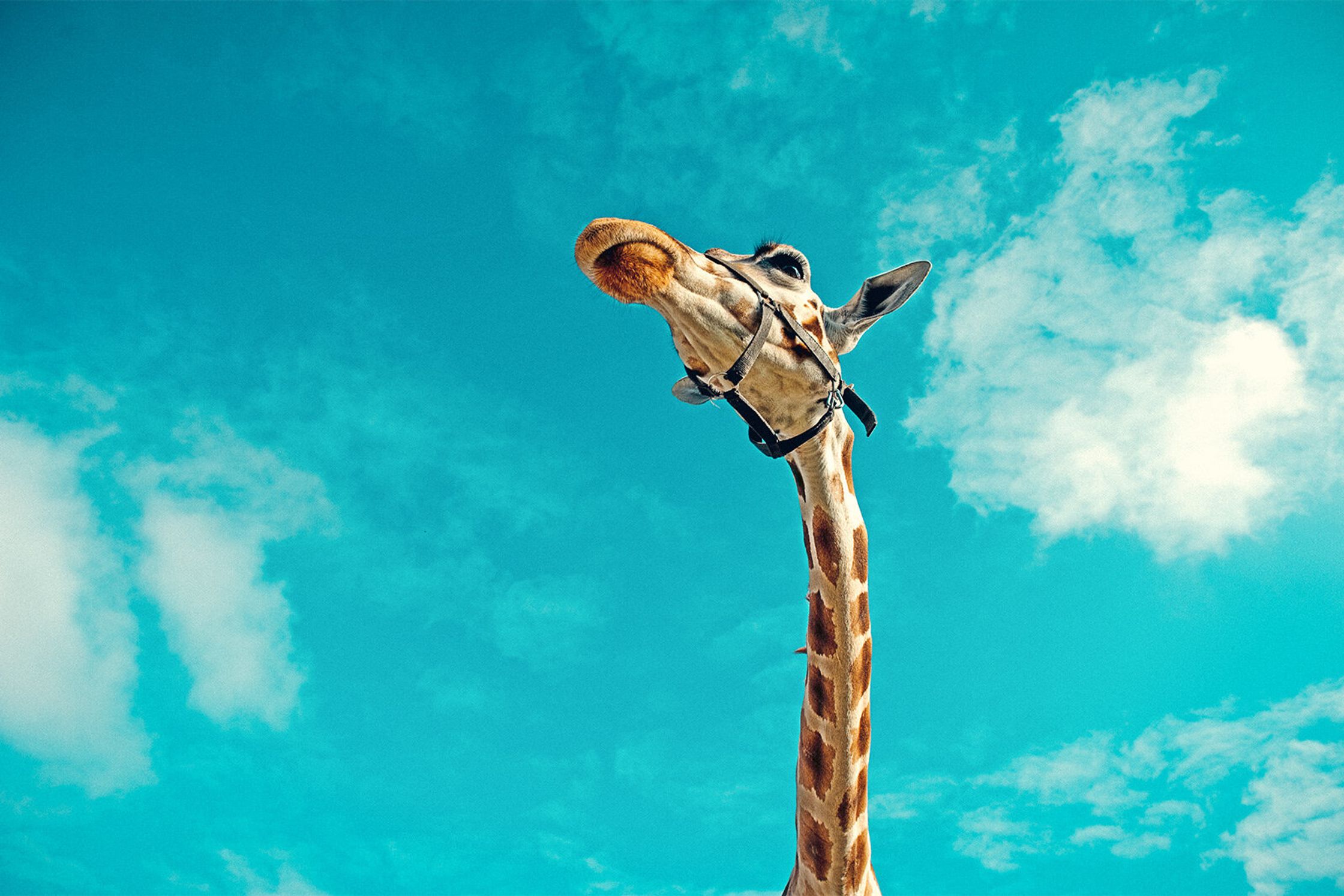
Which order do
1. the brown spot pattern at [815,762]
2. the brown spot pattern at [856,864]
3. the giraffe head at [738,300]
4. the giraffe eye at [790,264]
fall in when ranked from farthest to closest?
the giraffe eye at [790,264]
the brown spot pattern at [856,864]
the brown spot pattern at [815,762]
the giraffe head at [738,300]

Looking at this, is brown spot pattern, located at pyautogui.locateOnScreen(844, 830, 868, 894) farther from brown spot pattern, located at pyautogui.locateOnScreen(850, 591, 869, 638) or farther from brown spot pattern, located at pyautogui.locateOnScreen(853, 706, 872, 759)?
brown spot pattern, located at pyautogui.locateOnScreen(850, 591, 869, 638)

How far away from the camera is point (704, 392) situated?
21.3 feet

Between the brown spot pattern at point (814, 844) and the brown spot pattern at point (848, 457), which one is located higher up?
the brown spot pattern at point (848, 457)

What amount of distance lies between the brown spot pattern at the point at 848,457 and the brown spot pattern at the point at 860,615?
2.89ft

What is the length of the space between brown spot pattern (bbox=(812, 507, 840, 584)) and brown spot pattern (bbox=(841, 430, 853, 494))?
432 millimetres

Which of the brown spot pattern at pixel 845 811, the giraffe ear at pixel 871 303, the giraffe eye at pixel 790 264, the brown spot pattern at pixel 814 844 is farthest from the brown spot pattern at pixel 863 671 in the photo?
the giraffe eye at pixel 790 264

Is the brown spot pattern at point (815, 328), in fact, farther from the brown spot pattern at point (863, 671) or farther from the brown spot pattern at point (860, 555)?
the brown spot pattern at point (863, 671)

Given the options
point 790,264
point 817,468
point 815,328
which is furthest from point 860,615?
point 790,264

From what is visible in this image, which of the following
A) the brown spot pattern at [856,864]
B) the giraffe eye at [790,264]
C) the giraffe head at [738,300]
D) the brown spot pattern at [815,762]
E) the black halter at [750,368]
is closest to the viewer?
the giraffe head at [738,300]

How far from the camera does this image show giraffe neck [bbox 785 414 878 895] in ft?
22.2

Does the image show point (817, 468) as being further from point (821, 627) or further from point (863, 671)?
point (863, 671)

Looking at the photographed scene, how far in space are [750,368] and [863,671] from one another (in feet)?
8.67

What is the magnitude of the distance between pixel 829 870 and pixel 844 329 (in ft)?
14.4

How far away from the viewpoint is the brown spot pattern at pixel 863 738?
272 inches
